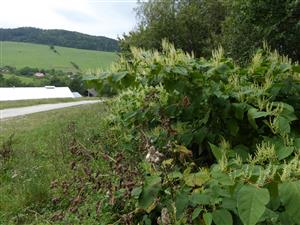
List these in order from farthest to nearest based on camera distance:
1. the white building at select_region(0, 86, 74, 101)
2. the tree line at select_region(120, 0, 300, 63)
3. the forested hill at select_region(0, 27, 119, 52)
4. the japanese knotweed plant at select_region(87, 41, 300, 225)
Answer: the forested hill at select_region(0, 27, 119, 52)
the white building at select_region(0, 86, 74, 101)
the tree line at select_region(120, 0, 300, 63)
the japanese knotweed plant at select_region(87, 41, 300, 225)

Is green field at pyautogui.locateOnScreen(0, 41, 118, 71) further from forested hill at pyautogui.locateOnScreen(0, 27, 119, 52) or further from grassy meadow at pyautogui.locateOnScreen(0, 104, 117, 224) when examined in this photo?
grassy meadow at pyautogui.locateOnScreen(0, 104, 117, 224)

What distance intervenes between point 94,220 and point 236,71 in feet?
5.71

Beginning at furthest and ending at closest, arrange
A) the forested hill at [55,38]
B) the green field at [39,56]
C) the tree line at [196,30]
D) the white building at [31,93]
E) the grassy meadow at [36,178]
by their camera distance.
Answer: the forested hill at [55,38] < the green field at [39,56] < the white building at [31,93] < the tree line at [196,30] < the grassy meadow at [36,178]

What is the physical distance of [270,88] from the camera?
3.29 m

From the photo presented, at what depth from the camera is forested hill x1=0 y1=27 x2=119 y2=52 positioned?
91675 mm

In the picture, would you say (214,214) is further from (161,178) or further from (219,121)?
(219,121)

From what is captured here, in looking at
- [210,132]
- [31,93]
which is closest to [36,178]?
[210,132]

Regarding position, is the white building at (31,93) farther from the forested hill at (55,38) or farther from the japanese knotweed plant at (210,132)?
the japanese knotweed plant at (210,132)

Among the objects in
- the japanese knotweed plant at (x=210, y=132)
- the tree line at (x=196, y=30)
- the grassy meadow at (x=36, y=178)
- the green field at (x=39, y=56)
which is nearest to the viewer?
the japanese knotweed plant at (x=210, y=132)

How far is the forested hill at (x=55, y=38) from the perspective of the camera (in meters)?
91.7

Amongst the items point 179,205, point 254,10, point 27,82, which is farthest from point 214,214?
point 27,82

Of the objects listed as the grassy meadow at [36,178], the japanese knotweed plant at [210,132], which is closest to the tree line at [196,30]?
the grassy meadow at [36,178]

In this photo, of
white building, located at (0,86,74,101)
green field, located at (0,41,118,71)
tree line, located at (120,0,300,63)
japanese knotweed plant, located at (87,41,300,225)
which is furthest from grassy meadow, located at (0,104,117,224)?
green field, located at (0,41,118,71)

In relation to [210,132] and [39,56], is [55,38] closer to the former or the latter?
[39,56]
